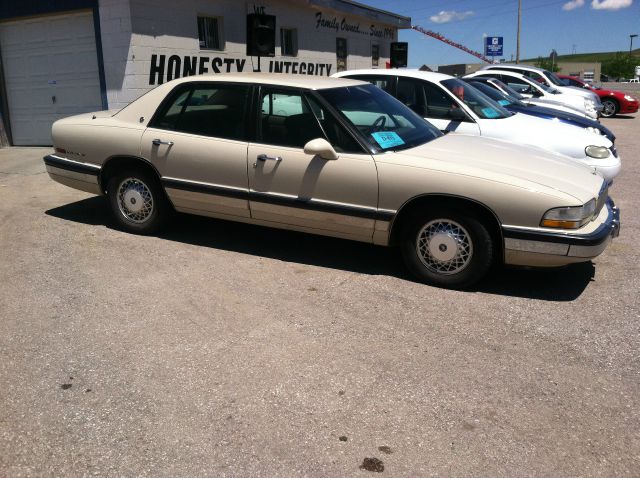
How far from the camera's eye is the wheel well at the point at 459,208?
14.0 ft

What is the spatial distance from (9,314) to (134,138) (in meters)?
2.04

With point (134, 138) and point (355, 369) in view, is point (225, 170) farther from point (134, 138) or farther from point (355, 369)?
point (355, 369)

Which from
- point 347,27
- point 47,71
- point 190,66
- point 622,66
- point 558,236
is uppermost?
point 622,66

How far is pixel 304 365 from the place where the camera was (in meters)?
3.38

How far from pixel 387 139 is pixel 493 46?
33679 mm

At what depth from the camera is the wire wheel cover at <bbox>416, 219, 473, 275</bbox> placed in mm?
4348

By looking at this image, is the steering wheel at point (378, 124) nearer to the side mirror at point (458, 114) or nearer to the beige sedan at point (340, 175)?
the beige sedan at point (340, 175)


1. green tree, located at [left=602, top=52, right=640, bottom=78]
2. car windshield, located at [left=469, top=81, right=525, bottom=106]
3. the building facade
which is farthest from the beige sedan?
green tree, located at [left=602, top=52, right=640, bottom=78]

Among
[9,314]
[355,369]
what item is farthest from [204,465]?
[9,314]

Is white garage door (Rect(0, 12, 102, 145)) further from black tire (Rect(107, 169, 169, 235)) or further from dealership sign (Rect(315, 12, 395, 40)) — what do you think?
dealership sign (Rect(315, 12, 395, 40))

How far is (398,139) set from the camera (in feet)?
15.8

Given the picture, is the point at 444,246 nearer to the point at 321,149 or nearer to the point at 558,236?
the point at 558,236

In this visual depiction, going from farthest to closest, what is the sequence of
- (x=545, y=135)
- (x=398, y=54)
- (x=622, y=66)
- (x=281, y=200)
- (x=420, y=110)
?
1. (x=622, y=66)
2. (x=398, y=54)
3. (x=545, y=135)
4. (x=420, y=110)
5. (x=281, y=200)

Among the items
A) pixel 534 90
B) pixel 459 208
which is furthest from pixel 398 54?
pixel 459 208
